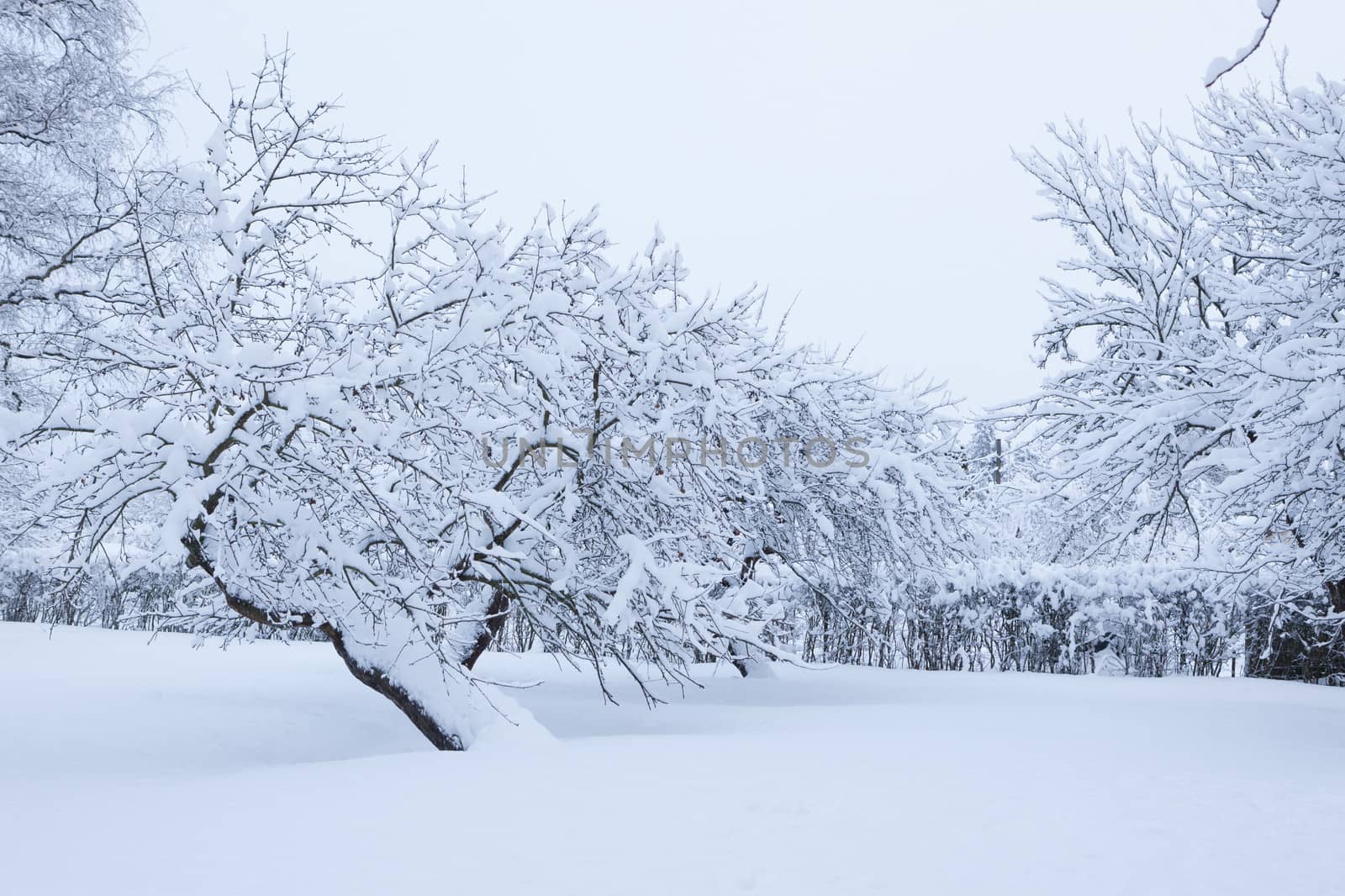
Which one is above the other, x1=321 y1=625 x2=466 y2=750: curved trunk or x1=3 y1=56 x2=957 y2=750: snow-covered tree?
x1=3 y1=56 x2=957 y2=750: snow-covered tree

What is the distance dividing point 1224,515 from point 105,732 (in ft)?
25.7

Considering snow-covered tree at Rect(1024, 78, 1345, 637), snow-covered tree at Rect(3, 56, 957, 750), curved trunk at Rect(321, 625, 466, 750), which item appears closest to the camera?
Answer: snow-covered tree at Rect(3, 56, 957, 750)

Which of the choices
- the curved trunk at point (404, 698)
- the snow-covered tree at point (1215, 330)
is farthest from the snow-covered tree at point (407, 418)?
the snow-covered tree at point (1215, 330)

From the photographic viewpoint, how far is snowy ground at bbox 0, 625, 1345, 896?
2.84 meters

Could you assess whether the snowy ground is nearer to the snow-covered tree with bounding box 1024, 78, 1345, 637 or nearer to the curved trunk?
the curved trunk

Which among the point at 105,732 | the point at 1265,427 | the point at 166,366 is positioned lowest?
the point at 105,732

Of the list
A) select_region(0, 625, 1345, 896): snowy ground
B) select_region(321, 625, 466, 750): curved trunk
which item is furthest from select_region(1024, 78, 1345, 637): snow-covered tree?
select_region(321, 625, 466, 750): curved trunk

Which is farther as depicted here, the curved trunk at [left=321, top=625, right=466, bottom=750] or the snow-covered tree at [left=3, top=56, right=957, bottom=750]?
the curved trunk at [left=321, top=625, right=466, bottom=750]

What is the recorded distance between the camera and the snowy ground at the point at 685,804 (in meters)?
2.84

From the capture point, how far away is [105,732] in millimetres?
5789

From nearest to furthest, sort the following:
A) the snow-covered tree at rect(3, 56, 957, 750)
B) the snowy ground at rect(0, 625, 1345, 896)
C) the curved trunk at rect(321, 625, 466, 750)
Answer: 1. the snowy ground at rect(0, 625, 1345, 896)
2. the snow-covered tree at rect(3, 56, 957, 750)
3. the curved trunk at rect(321, 625, 466, 750)

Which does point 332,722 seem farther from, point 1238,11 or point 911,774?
point 1238,11

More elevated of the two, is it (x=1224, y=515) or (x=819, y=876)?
(x=1224, y=515)

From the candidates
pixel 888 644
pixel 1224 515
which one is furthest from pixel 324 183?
pixel 888 644
